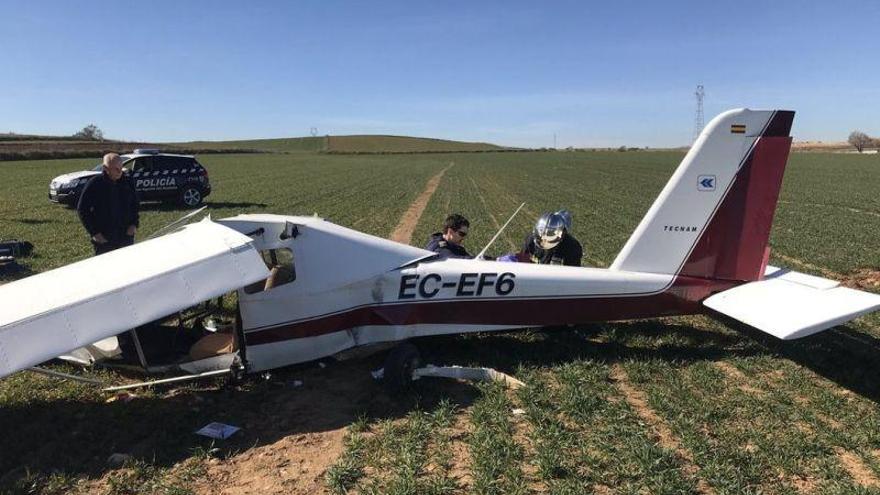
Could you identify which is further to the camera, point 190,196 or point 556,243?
point 190,196

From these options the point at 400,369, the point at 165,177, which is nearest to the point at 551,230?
the point at 400,369

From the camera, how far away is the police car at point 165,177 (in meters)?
22.2

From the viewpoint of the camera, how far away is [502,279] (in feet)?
21.1

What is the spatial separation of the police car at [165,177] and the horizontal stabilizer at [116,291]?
18.6 metres

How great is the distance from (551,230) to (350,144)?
146382mm

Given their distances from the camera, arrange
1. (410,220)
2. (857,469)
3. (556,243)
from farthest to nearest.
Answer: (410,220), (556,243), (857,469)

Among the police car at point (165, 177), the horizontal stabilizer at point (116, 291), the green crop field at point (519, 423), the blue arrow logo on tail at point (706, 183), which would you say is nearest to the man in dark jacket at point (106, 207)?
the green crop field at point (519, 423)

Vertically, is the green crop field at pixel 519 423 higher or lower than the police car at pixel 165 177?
lower

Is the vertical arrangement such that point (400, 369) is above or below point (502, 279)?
below

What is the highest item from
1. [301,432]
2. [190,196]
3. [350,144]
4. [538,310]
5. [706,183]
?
[350,144]

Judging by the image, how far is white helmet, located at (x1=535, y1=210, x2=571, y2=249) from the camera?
26.9 ft

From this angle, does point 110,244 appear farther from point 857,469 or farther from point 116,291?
point 857,469

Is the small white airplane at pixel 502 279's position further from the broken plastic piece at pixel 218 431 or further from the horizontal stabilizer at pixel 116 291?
the broken plastic piece at pixel 218 431

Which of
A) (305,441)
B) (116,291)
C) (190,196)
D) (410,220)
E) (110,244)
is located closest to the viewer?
(116,291)
